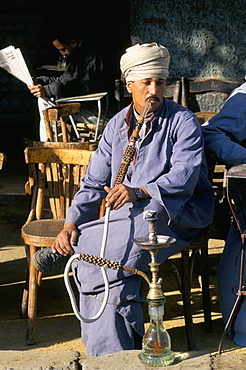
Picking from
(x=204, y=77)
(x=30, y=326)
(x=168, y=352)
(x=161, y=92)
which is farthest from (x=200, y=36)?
(x=168, y=352)

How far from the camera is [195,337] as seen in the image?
3.77m

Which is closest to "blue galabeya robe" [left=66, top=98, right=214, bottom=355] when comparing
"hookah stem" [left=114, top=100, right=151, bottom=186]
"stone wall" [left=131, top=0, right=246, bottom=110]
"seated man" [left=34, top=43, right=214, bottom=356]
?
"seated man" [left=34, top=43, right=214, bottom=356]

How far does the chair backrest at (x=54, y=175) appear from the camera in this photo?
13.6 feet

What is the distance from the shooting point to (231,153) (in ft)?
11.7

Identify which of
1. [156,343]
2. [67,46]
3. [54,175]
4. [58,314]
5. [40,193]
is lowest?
[58,314]

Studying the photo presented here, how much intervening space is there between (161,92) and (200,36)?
369cm

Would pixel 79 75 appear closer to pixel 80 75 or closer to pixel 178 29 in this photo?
pixel 80 75

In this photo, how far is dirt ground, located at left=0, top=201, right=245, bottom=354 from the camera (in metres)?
3.72

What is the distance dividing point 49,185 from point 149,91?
1.17 meters

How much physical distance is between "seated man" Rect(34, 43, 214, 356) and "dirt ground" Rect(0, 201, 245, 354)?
1.69ft

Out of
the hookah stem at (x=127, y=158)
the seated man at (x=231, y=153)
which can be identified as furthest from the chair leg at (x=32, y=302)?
the seated man at (x=231, y=153)

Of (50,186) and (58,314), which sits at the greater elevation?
(50,186)

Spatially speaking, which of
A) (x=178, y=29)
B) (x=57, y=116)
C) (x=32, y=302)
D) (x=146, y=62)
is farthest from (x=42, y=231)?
(x=178, y=29)

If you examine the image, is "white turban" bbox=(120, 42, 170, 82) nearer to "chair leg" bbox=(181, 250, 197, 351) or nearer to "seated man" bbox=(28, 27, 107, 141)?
"chair leg" bbox=(181, 250, 197, 351)
